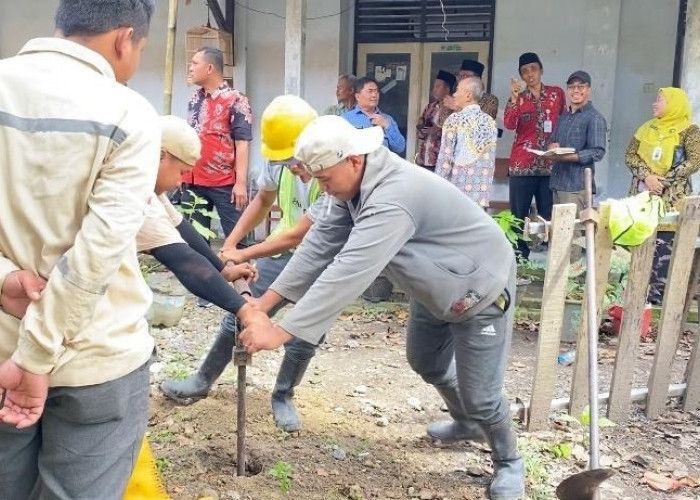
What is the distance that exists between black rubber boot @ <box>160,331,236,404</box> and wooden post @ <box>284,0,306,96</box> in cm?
423

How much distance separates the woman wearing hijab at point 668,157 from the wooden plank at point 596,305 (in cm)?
266

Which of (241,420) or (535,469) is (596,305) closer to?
(535,469)

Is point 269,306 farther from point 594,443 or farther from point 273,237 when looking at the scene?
point 594,443

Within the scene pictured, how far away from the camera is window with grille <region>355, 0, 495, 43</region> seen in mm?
8891

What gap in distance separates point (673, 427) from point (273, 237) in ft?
8.69

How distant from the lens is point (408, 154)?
30.7ft

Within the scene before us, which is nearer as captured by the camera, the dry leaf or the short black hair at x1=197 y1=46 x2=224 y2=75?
the dry leaf

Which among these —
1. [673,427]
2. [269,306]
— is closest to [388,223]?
[269,306]

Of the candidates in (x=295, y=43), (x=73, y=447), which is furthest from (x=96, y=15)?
(x=295, y=43)

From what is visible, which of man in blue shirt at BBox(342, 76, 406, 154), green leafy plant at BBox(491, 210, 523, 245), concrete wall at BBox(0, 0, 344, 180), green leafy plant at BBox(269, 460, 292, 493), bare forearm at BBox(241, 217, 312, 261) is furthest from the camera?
concrete wall at BBox(0, 0, 344, 180)

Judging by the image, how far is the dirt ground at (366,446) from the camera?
3322 mm

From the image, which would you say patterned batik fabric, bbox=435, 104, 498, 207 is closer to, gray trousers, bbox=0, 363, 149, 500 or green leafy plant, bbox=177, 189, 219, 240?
green leafy plant, bbox=177, 189, 219, 240

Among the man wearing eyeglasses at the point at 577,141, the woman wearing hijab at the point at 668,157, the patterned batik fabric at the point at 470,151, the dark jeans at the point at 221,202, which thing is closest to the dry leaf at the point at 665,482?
the woman wearing hijab at the point at 668,157

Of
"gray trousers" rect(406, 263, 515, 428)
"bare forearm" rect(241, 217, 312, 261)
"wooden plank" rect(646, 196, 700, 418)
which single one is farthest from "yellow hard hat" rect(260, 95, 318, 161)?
"wooden plank" rect(646, 196, 700, 418)
